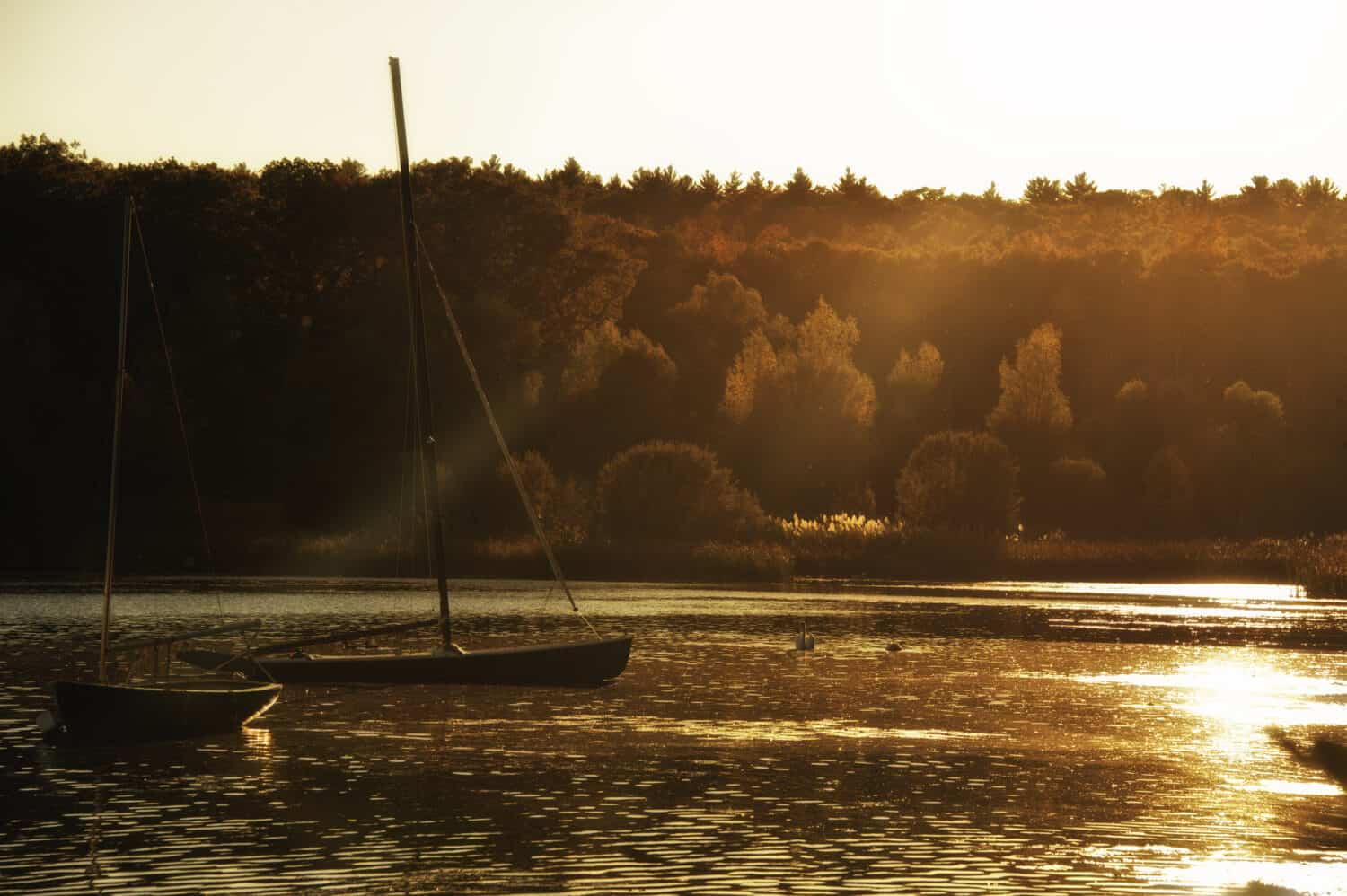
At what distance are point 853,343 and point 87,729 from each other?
142875 millimetres

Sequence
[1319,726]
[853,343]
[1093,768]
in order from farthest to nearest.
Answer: [853,343], [1319,726], [1093,768]

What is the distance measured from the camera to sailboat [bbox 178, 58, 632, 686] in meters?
56.9

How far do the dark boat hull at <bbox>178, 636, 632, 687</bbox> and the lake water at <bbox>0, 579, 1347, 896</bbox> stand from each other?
2.20 ft

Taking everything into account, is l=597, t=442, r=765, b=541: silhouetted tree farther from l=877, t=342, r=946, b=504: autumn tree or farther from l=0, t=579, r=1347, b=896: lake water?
l=877, t=342, r=946, b=504: autumn tree

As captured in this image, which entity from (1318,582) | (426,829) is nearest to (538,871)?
(426,829)

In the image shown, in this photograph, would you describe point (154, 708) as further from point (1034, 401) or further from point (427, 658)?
point (1034, 401)

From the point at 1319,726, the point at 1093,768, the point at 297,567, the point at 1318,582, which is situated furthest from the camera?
the point at 297,567

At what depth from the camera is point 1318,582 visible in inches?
3920

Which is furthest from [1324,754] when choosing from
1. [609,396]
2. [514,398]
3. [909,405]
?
[909,405]

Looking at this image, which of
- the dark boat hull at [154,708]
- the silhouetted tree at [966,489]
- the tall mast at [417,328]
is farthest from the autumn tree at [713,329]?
the dark boat hull at [154,708]

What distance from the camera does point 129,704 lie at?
44.8 m

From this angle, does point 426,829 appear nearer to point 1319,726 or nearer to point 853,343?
point 1319,726

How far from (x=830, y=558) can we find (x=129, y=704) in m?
78.4

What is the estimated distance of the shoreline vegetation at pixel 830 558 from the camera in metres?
116
